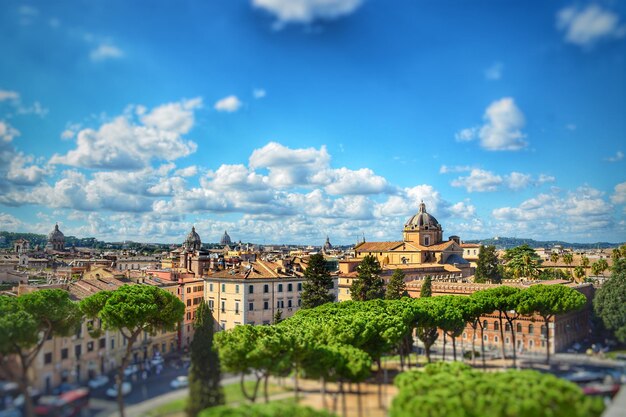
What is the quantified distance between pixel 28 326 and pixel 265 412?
21.3 metres

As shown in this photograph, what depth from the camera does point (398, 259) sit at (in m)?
111

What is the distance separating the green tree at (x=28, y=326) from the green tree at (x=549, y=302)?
41379 millimetres

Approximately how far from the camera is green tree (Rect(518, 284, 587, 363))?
50.7 meters

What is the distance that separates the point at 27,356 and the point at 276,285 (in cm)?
4069

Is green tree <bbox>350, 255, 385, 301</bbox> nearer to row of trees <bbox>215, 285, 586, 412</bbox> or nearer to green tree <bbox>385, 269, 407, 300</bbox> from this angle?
green tree <bbox>385, 269, 407, 300</bbox>

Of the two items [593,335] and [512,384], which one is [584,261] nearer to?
[593,335]

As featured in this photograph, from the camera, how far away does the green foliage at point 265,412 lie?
21.3 metres

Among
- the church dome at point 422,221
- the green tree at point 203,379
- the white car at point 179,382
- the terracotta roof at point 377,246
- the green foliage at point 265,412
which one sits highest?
the church dome at point 422,221

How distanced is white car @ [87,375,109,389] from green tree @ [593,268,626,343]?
42.6 metres

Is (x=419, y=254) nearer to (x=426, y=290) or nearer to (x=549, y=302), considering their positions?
(x=426, y=290)

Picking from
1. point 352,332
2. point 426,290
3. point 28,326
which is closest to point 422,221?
point 426,290

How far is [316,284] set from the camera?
2768 inches

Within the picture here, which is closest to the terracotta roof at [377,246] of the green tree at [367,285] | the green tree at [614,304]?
the green tree at [367,285]

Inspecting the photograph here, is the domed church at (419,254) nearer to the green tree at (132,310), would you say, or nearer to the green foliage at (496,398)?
the green tree at (132,310)
